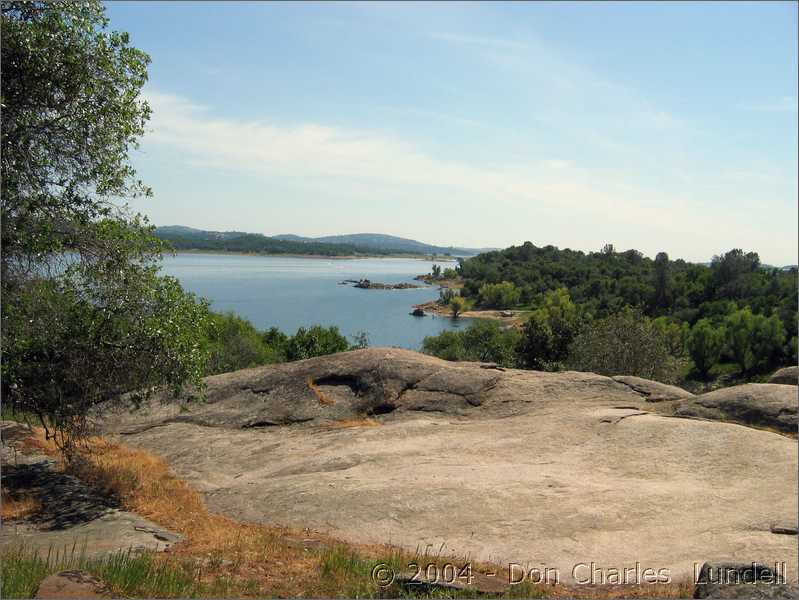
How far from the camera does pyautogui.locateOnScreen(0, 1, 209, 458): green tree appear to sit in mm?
12156

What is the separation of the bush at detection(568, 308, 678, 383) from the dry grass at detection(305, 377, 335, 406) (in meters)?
25.2

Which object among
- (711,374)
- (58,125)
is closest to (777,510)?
(58,125)

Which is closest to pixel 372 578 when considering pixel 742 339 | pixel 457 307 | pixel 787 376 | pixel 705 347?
pixel 787 376

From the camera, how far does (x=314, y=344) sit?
5397 centimetres

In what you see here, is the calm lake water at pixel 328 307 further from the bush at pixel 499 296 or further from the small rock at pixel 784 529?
the small rock at pixel 784 529

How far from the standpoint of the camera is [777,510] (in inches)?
435

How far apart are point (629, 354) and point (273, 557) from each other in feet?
118

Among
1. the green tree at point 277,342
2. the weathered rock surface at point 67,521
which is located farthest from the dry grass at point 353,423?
the green tree at point 277,342

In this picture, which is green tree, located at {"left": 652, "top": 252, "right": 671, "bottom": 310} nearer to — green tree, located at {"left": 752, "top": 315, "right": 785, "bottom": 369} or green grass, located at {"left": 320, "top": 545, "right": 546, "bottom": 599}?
green tree, located at {"left": 752, "top": 315, "right": 785, "bottom": 369}

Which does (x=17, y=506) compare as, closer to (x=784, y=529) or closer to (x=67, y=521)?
(x=67, y=521)

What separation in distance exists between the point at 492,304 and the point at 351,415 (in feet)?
473

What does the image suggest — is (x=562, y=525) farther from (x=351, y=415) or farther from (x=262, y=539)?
(x=351, y=415)

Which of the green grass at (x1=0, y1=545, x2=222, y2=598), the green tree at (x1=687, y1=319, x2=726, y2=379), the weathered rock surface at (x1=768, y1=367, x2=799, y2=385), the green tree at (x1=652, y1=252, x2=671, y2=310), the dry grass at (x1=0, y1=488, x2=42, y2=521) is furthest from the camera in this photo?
the green tree at (x1=652, y1=252, x2=671, y2=310)

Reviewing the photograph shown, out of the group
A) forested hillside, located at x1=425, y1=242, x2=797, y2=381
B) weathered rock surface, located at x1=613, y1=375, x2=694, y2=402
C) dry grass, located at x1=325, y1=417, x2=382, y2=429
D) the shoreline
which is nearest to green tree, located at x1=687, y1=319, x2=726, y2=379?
forested hillside, located at x1=425, y1=242, x2=797, y2=381
